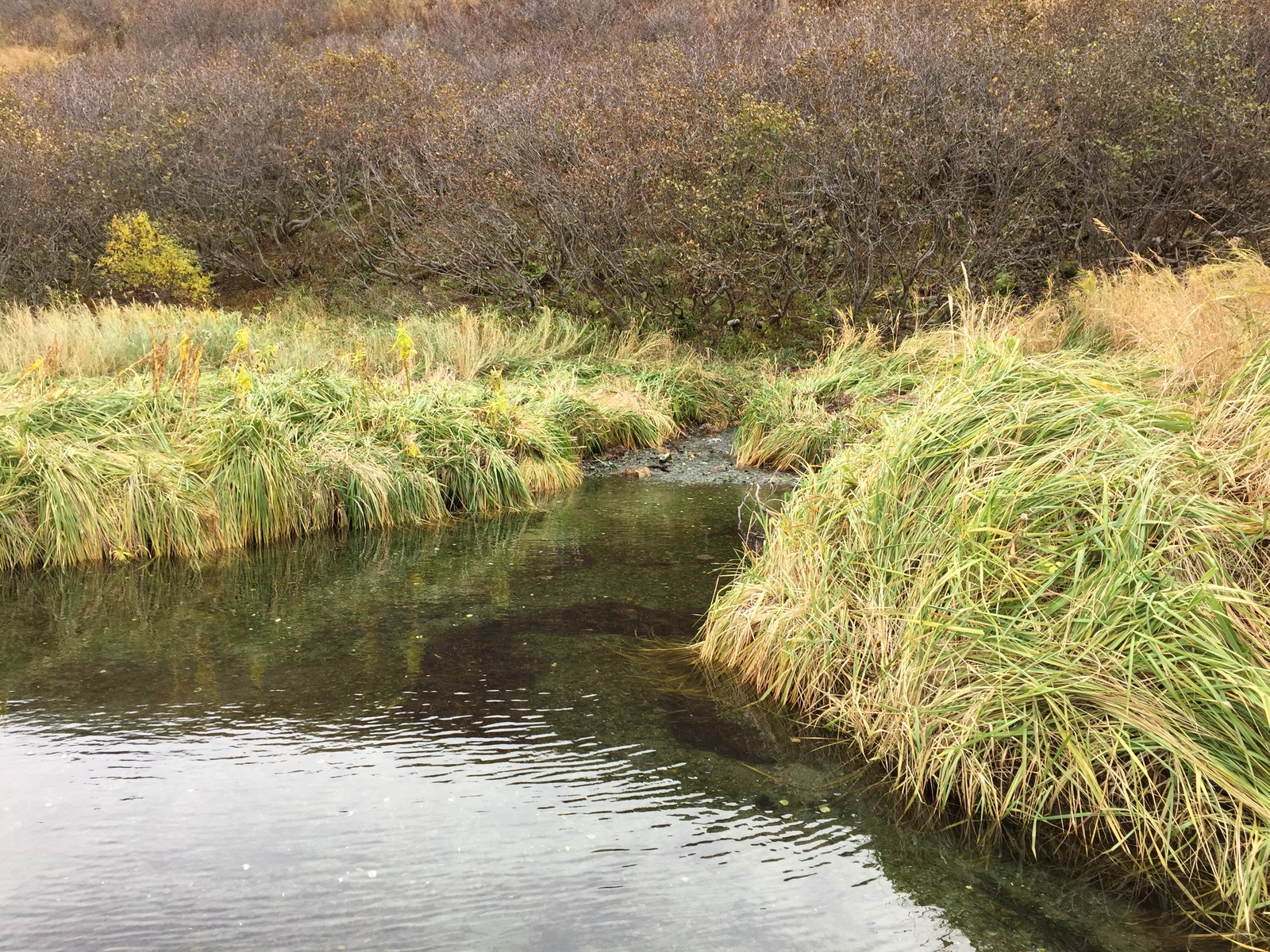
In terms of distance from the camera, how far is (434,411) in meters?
8.76

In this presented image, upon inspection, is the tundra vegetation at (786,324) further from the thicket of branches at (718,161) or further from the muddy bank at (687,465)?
the muddy bank at (687,465)

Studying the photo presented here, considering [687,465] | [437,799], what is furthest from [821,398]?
[437,799]

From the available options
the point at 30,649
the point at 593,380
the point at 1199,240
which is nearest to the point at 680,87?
the point at 593,380

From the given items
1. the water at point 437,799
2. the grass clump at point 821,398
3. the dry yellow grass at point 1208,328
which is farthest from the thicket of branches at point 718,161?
the water at point 437,799

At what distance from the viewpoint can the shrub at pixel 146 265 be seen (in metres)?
17.2

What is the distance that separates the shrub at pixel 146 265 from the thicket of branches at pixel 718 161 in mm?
→ 884

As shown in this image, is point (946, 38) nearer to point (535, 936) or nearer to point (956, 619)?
point (956, 619)

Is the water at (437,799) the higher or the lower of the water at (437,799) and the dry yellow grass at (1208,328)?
the lower

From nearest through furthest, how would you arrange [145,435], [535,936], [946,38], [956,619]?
1. [535,936]
2. [956,619]
3. [145,435]
4. [946,38]

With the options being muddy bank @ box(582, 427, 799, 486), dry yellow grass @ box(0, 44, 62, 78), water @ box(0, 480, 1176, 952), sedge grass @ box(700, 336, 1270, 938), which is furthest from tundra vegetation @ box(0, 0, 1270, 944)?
water @ box(0, 480, 1176, 952)

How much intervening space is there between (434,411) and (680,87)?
7.88 meters

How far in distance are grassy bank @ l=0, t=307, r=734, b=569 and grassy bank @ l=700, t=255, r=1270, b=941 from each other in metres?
3.73

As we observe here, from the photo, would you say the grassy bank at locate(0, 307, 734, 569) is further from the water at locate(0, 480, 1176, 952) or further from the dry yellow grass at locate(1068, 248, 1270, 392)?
the dry yellow grass at locate(1068, 248, 1270, 392)

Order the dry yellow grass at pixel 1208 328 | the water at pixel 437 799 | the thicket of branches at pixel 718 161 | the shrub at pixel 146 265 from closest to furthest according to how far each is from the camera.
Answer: the water at pixel 437 799 → the dry yellow grass at pixel 1208 328 → the thicket of branches at pixel 718 161 → the shrub at pixel 146 265
